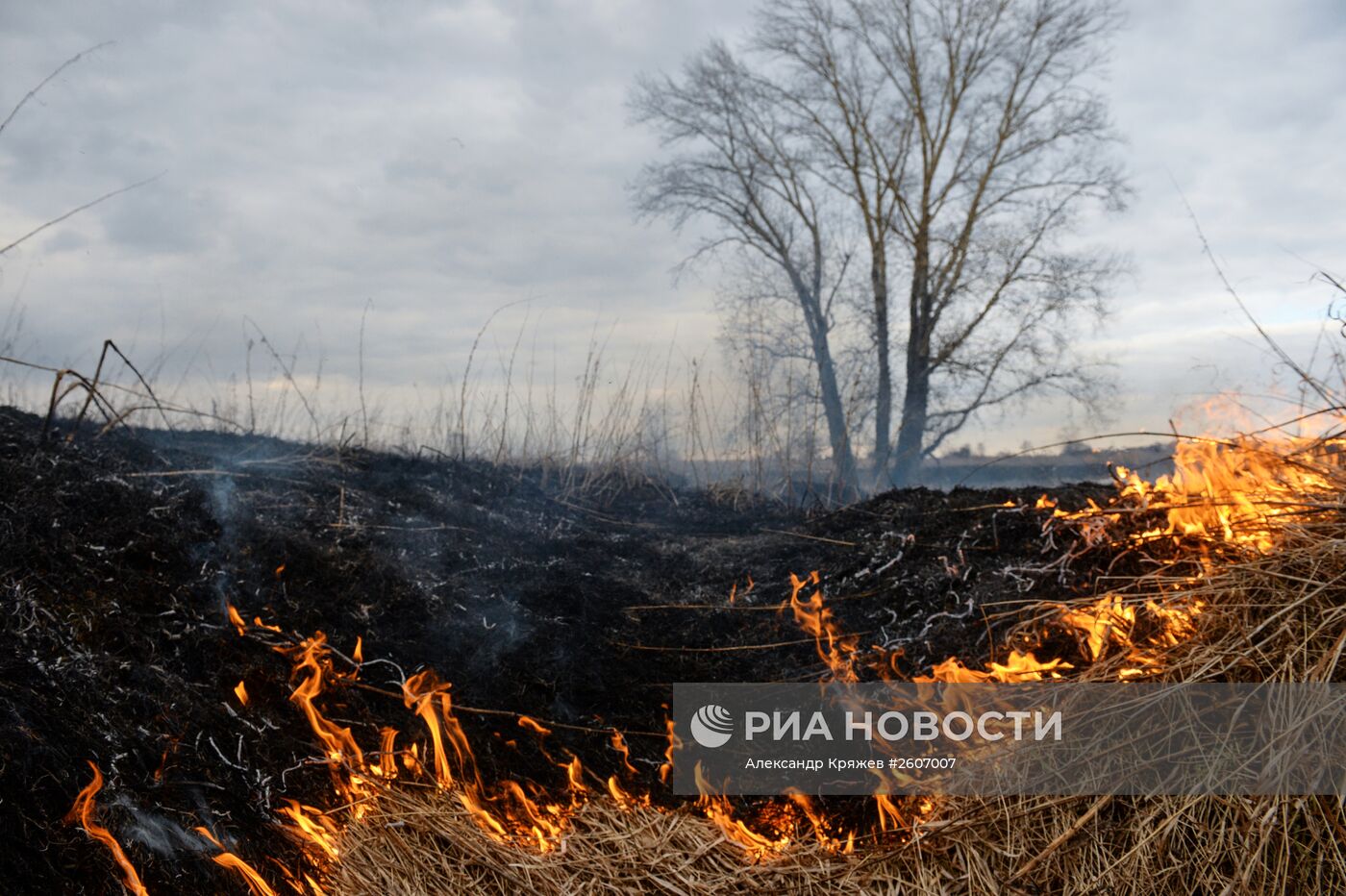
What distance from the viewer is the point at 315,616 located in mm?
3152

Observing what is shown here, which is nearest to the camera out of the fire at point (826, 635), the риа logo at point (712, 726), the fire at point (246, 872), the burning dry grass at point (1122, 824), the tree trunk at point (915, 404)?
the burning dry grass at point (1122, 824)

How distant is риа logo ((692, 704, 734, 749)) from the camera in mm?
2961

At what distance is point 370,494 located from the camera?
4.68 metres

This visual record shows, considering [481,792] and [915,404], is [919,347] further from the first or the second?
[481,792]

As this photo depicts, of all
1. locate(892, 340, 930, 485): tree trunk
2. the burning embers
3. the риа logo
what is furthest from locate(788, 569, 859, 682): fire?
locate(892, 340, 930, 485): tree trunk

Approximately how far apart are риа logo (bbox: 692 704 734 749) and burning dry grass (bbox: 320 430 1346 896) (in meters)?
0.28

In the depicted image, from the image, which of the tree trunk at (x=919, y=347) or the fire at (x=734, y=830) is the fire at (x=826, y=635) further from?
the tree trunk at (x=919, y=347)

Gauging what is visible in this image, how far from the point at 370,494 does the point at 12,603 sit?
6.78 feet

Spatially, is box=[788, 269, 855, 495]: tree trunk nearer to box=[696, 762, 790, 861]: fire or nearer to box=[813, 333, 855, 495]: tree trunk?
box=[813, 333, 855, 495]: tree trunk

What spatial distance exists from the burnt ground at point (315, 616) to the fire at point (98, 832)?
0.03 meters

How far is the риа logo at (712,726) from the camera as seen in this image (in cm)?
296

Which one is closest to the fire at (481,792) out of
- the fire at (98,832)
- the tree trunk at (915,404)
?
the fire at (98,832)

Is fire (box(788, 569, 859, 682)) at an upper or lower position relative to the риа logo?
upper

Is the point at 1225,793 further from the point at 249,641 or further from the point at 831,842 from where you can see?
the point at 249,641
